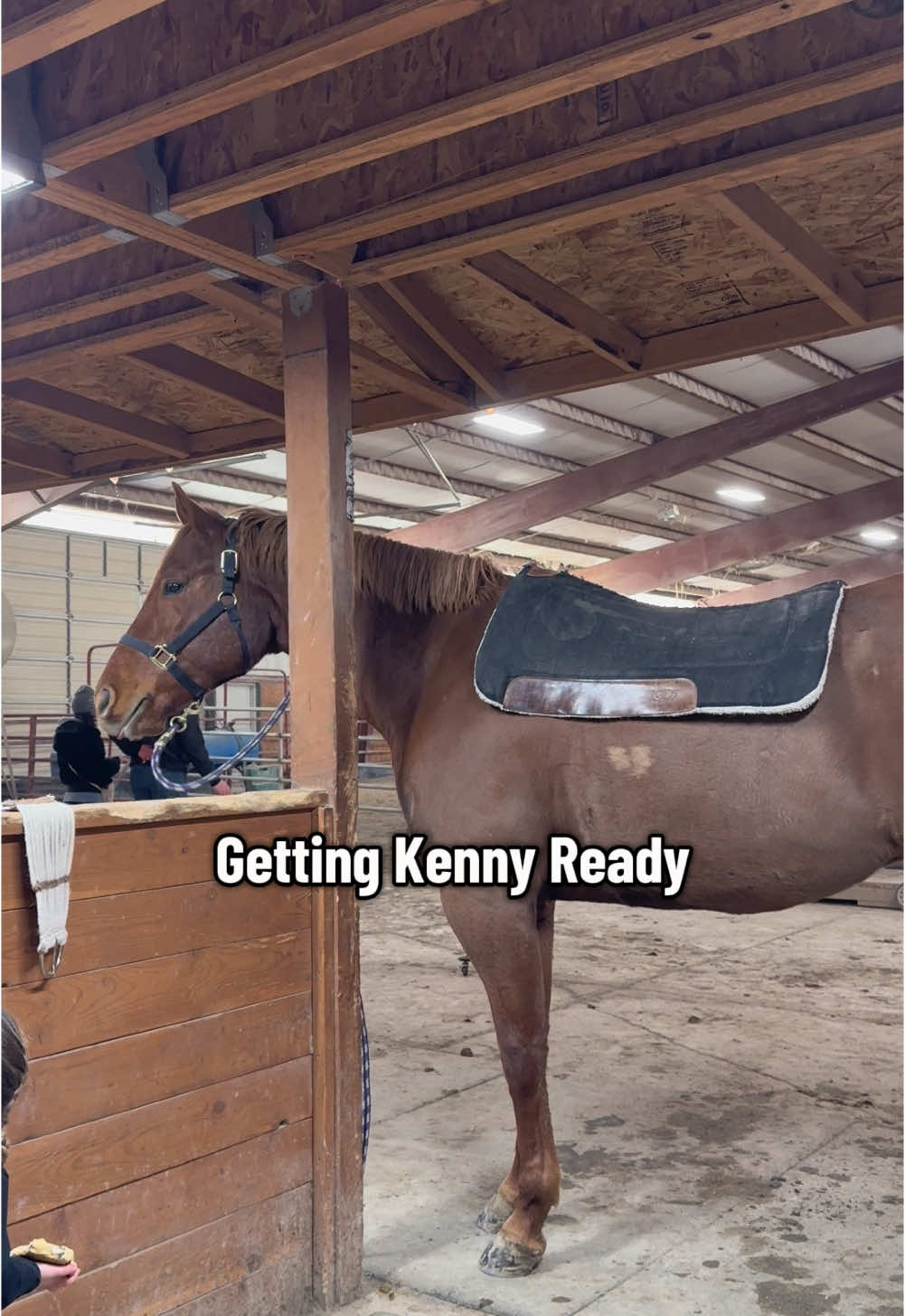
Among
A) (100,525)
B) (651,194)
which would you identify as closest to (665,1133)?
(651,194)

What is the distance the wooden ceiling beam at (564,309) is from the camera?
271cm

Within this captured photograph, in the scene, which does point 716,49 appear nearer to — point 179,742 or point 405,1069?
point 405,1069

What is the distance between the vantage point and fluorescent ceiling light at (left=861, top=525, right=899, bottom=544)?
1091 centimetres

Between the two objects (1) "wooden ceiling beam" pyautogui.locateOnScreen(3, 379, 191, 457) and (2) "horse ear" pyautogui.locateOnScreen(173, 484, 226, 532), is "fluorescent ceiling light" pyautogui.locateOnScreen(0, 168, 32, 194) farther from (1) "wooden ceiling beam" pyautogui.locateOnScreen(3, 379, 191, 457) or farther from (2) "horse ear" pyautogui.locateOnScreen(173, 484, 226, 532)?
(1) "wooden ceiling beam" pyautogui.locateOnScreen(3, 379, 191, 457)

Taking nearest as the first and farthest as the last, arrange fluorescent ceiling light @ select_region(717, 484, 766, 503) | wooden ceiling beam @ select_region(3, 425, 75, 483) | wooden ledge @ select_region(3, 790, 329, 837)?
wooden ledge @ select_region(3, 790, 329, 837) → wooden ceiling beam @ select_region(3, 425, 75, 483) → fluorescent ceiling light @ select_region(717, 484, 766, 503)

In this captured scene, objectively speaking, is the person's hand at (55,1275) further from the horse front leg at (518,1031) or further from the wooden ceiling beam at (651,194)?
the wooden ceiling beam at (651,194)

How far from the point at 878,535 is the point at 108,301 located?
10.2 meters

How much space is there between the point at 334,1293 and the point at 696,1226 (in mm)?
853

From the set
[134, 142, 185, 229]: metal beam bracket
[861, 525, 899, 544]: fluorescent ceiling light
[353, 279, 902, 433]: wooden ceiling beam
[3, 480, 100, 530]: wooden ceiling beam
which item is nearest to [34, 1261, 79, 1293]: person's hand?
[134, 142, 185, 229]: metal beam bracket

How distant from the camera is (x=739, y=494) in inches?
A: 361

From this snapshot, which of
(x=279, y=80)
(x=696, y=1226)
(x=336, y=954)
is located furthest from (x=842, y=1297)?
(x=279, y=80)

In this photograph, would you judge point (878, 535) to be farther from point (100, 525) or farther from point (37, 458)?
point (37, 458)

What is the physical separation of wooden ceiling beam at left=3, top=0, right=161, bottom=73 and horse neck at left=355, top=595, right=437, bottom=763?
4.50ft

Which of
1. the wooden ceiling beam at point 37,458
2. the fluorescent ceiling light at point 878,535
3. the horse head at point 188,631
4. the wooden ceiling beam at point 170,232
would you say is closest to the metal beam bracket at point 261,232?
the wooden ceiling beam at point 170,232
